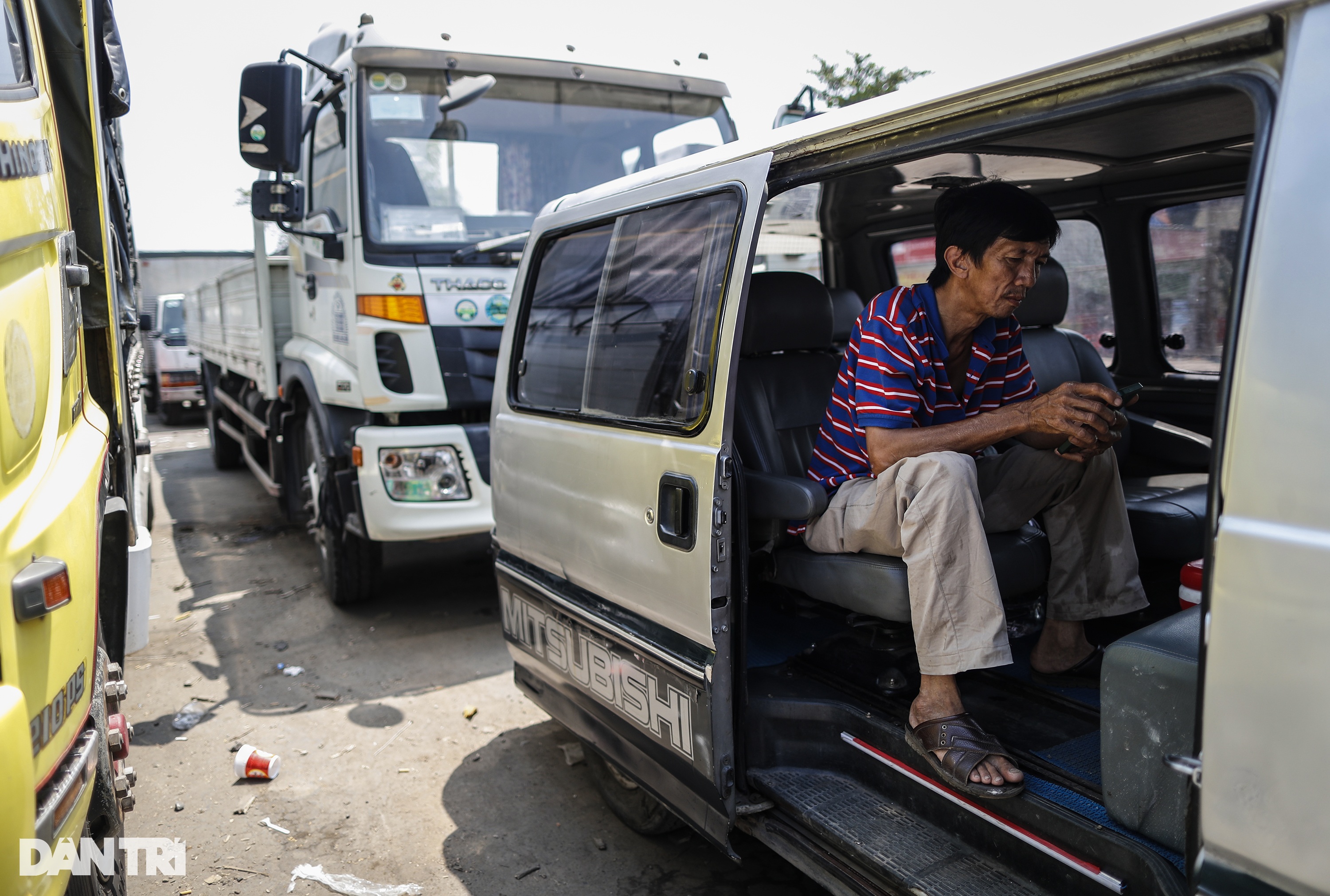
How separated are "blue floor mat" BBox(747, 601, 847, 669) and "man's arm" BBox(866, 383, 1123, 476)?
730 millimetres

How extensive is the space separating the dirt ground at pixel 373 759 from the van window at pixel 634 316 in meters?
1.38

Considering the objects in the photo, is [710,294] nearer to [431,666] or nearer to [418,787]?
[418,787]

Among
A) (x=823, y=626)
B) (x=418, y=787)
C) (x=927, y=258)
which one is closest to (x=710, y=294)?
(x=823, y=626)

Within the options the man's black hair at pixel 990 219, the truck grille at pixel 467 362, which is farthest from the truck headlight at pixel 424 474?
the man's black hair at pixel 990 219

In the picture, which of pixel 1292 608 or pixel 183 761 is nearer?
pixel 1292 608

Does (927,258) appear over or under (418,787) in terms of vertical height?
over

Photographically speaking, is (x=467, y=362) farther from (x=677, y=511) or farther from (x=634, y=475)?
(x=677, y=511)

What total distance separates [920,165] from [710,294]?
0.89 meters

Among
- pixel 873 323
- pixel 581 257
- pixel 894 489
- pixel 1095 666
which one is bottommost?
pixel 1095 666

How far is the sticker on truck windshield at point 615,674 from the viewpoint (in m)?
2.42

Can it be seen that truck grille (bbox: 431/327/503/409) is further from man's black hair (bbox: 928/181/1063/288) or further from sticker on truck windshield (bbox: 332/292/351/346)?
man's black hair (bbox: 928/181/1063/288)

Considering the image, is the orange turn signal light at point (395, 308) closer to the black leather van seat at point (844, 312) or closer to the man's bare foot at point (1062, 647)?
the black leather van seat at point (844, 312)

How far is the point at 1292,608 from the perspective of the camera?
1.27 m

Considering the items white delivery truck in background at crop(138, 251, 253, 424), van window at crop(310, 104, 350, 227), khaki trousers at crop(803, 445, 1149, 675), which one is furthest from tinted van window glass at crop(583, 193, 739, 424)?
white delivery truck in background at crop(138, 251, 253, 424)
